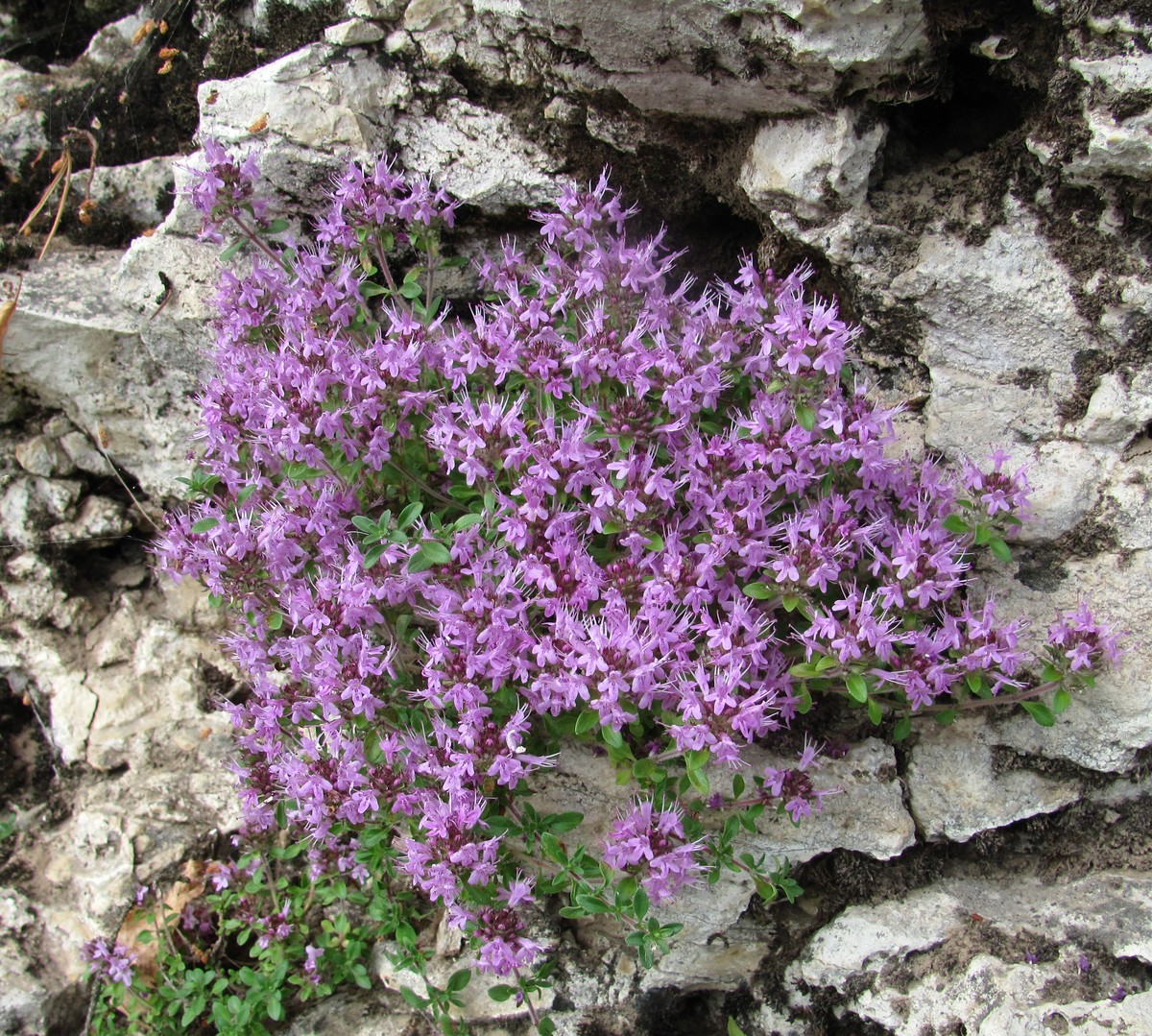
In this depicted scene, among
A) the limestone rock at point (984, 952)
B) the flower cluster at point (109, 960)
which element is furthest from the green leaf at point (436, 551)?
the flower cluster at point (109, 960)

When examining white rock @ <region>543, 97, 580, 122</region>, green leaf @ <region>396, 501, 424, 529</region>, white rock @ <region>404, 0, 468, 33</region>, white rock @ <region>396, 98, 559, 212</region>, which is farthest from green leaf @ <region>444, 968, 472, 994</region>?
white rock @ <region>404, 0, 468, 33</region>

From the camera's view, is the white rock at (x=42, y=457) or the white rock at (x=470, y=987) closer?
the white rock at (x=470, y=987)

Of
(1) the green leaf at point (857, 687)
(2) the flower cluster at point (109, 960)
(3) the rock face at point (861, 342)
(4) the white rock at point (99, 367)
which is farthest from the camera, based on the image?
(4) the white rock at point (99, 367)

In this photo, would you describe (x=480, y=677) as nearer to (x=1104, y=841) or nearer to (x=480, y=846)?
(x=480, y=846)

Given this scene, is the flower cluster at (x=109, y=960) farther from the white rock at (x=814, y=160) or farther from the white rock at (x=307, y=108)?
the white rock at (x=814, y=160)

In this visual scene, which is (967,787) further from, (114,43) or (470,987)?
(114,43)
